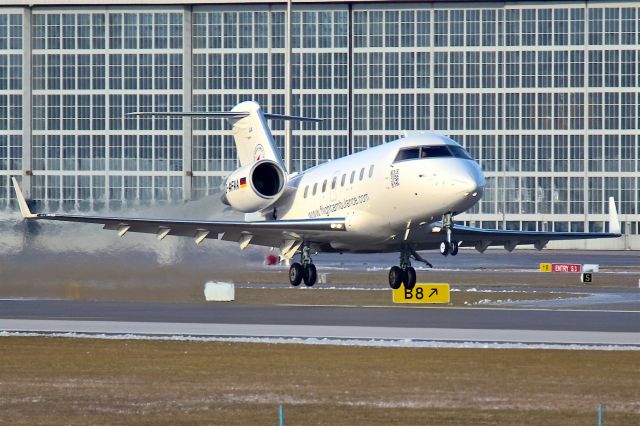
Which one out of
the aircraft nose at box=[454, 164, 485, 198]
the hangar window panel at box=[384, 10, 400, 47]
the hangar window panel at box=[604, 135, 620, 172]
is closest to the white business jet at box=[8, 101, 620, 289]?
the aircraft nose at box=[454, 164, 485, 198]

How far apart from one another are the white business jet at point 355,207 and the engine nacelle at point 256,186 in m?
0.03

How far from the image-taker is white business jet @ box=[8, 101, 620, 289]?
32375mm

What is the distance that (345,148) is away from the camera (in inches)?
3794

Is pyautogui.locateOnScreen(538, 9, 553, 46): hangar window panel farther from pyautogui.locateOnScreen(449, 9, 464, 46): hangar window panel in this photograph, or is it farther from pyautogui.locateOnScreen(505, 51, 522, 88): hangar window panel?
pyautogui.locateOnScreen(449, 9, 464, 46): hangar window panel

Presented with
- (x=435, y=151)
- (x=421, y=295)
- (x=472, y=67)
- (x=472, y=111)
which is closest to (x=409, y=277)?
(x=421, y=295)

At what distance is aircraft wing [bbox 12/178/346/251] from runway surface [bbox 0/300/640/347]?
2246mm

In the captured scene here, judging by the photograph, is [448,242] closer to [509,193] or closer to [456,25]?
[456,25]

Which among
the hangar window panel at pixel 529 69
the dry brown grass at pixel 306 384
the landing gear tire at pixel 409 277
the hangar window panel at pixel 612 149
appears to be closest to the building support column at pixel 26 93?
the hangar window panel at pixel 529 69

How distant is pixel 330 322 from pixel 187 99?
64.6 metres

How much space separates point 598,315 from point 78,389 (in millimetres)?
19233

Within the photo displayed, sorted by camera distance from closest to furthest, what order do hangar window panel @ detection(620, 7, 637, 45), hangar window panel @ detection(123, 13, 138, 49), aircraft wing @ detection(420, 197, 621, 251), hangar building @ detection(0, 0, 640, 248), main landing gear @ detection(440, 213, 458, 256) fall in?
main landing gear @ detection(440, 213, 458, 256)
aircraft wing @ detection(420, 197, 621, 251)
hangar building @ detection(0, 0, 640, 248)
hangar window panel @ detection(620, 7, 637, 45)
hangar window panel @ detection(123, 13, 138, 49)

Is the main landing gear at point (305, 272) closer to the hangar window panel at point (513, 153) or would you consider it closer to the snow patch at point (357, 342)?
the snow patch at point (357, 342)

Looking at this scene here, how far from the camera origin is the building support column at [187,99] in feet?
310

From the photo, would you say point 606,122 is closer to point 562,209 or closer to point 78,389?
point 562,209
